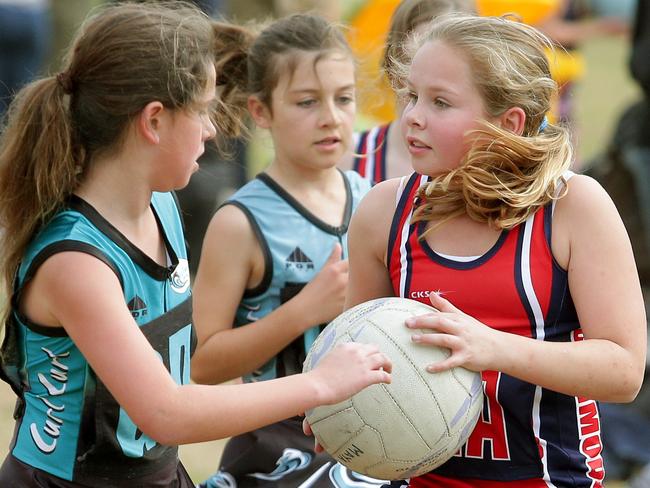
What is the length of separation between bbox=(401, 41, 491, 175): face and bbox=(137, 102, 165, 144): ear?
2.12 ft

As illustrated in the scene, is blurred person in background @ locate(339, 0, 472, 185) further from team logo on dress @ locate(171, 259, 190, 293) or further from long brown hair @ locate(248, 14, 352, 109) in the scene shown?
team logo on dress @ locate(171, 259, 190, 293)

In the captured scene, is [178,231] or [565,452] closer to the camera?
[565,452]

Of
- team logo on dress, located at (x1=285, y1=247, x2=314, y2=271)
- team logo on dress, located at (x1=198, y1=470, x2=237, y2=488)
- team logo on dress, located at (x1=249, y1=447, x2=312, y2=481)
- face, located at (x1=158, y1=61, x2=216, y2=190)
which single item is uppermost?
face, located at (x1=158, y1=61, x2=216, y2=190)

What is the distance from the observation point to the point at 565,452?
3012mm

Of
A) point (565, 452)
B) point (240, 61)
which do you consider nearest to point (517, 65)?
point (565, 452)

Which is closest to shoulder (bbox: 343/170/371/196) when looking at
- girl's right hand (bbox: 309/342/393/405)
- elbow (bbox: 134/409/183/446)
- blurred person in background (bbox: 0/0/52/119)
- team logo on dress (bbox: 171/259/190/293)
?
team logo on dress (bbox: 171/259/190/293)

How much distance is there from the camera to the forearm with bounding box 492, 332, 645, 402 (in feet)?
9.32

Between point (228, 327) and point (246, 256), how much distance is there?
24 centimetres

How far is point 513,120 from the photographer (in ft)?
10.1

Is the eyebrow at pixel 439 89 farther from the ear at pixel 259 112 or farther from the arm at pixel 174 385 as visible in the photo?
the ear at pixel 259 112

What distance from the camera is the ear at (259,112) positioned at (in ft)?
13.4

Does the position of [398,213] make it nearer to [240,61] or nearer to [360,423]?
[360,423]

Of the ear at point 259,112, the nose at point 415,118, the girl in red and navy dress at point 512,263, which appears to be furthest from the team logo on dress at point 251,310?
the nose at point 415,118

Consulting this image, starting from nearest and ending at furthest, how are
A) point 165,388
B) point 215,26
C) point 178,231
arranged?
1. point 165,388
2. point 178,231
3. point 215,26
